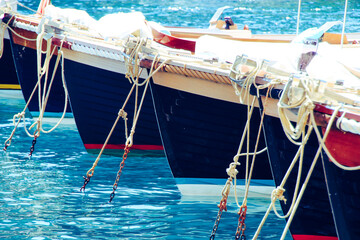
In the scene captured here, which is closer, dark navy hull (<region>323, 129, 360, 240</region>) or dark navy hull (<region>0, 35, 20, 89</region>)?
dark navy hull (<region>323, 129, 360, 240</region>)

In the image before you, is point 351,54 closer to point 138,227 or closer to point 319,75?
point 319,75

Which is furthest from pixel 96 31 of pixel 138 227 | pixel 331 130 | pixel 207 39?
pixel 331 130

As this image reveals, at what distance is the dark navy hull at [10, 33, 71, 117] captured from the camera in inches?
461

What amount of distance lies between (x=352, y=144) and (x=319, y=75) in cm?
153

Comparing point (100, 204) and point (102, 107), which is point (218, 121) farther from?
point (102, 107)

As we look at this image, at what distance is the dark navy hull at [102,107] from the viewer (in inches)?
368

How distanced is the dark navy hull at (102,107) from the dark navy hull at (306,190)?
350cm

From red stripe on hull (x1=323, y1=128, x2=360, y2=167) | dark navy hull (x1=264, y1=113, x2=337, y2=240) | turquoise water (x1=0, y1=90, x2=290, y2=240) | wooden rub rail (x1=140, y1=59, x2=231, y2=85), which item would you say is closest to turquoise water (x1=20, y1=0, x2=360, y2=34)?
turquoise water (x1=0, y1=90, x2=290, y2=240)

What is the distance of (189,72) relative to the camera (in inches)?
261

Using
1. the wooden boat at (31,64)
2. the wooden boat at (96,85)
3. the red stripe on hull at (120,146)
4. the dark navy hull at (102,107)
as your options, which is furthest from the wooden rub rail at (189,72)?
the wooden boat at (31,64)

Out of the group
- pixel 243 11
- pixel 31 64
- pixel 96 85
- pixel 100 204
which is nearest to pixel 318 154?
pixel 100 204

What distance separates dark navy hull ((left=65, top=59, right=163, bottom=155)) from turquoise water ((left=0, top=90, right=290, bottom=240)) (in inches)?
12.0

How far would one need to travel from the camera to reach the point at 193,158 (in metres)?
7.71

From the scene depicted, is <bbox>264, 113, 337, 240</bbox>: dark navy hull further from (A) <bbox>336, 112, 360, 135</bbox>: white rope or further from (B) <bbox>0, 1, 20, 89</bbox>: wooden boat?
(B) <bbox>0, 1, 20, 89</bbox>: wooden boat
